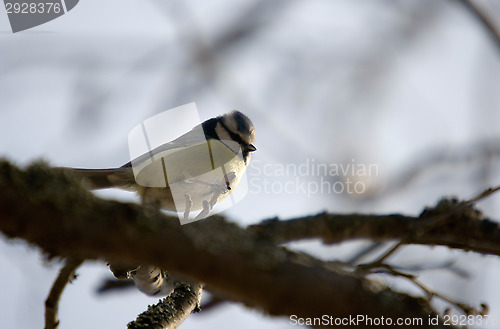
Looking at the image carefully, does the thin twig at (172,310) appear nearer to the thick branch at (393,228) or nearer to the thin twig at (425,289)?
the thick branch at (393,228)

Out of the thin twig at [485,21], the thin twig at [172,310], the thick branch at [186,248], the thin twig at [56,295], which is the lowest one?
the thin twig at [172,310]

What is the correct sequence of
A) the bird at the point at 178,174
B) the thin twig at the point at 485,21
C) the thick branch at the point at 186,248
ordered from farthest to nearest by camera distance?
the bird at the point at 178,174, the thin twig at the point at 485,21, the thick branch at the point at 186,248

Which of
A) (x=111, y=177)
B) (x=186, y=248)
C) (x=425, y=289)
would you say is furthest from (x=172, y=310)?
(x=186, y=248)

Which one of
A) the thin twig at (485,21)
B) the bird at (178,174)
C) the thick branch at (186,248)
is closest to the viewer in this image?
the thick branch at (186,248)

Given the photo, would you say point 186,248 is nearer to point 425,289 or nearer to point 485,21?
point 425,289

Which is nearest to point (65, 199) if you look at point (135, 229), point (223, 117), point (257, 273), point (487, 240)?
point (135, 229)

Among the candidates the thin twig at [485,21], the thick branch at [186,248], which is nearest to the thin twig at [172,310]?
the thick branch at [186,248]
